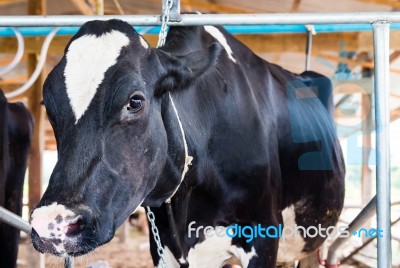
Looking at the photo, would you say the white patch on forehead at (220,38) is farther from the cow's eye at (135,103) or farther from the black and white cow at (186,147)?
the cow's eye at (135,103)

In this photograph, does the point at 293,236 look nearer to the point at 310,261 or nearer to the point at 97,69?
the point at 310,261

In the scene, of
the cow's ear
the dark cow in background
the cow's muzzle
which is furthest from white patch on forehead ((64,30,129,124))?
the dark cow in background

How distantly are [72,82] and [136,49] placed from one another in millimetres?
208

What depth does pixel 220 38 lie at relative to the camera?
2488 millimetres

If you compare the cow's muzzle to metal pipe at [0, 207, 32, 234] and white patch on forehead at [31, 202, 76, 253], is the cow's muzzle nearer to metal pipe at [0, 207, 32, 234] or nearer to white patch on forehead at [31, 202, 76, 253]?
white patch on forehead at [31, 202, 76, 253]

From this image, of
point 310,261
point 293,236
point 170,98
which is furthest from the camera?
point 310,261

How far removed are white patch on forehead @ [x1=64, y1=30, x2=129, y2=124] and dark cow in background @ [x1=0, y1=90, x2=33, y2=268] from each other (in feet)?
6.53

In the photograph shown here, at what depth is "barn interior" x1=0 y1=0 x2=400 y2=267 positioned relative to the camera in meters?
2.83

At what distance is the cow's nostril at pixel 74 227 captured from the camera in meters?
1.42

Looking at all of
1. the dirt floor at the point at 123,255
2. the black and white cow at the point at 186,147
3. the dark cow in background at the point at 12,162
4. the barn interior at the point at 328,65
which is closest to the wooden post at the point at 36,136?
the barn interior at the point at 328,65

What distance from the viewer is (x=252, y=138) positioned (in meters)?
2.27

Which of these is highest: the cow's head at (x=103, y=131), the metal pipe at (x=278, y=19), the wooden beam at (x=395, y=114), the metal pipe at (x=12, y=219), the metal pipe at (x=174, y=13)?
the metal pipe at (x=174, y=13)

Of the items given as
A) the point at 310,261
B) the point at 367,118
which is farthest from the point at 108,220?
the point at 310,261

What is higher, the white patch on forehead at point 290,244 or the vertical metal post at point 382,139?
the vertical metal post at point 382,139
